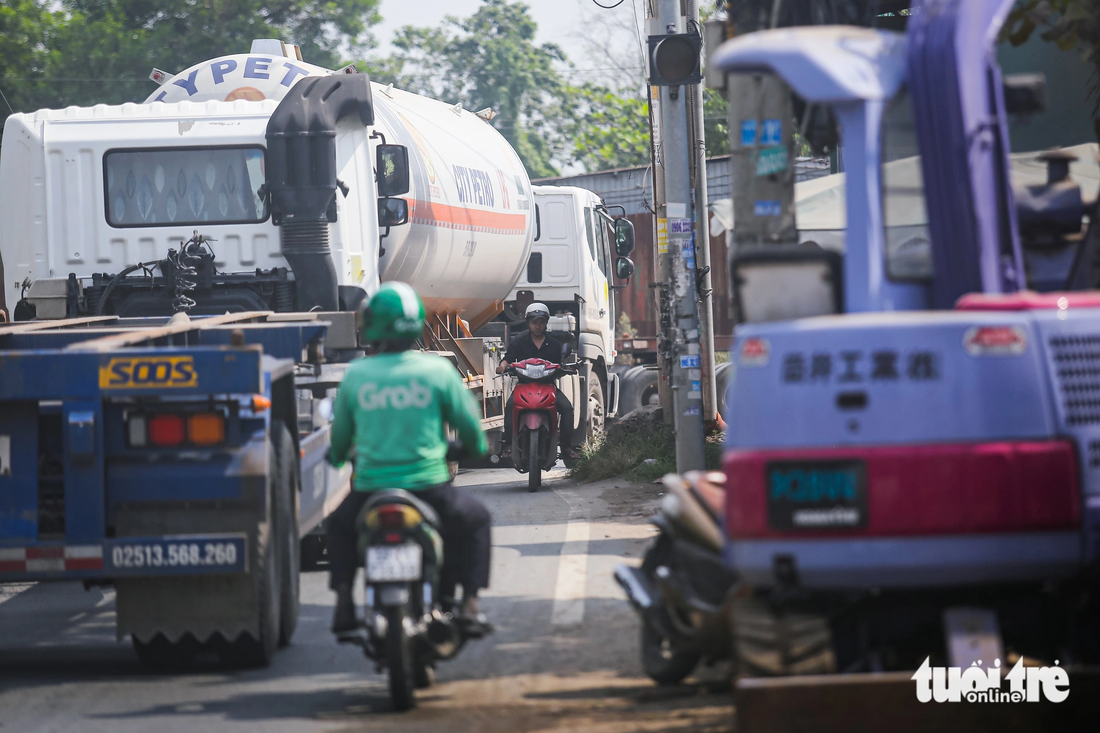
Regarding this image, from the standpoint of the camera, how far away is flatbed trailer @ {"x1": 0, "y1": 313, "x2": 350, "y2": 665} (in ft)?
21.0

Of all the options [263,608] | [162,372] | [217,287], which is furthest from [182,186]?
[263,608]

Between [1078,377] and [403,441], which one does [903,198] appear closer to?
[1078,377]

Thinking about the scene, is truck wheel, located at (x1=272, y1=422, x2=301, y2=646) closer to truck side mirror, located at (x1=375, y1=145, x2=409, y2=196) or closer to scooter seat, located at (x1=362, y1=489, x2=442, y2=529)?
scooter seat, located at (x1=362, y1=489, x2=442, y2=529)

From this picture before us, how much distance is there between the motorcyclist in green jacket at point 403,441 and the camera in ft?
19.8

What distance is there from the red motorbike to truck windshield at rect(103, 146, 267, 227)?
3.48m

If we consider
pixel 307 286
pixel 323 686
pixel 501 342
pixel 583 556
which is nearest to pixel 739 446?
pixel 323 686

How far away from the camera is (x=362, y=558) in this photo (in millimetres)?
5945

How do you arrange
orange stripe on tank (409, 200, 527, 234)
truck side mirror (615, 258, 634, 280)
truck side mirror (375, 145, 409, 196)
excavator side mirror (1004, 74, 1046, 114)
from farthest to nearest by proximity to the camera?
truck side mirror (615, 258, 634, 280) → orange stripe on tank (409, 200, 527, 234) → truck side mirror (375, 145, 409, 196) → excavator side mirror (1004, 74, 1046, 114)

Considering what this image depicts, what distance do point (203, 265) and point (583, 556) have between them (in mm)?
4117

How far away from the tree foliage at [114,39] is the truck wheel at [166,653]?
93.9 feet

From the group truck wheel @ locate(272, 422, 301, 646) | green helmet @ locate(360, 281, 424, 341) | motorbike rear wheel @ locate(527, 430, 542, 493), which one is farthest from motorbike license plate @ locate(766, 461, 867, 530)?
motorbike rear wheel @ locate(527, 430, 542, 493)

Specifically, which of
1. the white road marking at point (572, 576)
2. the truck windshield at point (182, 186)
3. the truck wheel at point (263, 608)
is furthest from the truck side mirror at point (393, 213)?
the truck wheel at point (263, 608)

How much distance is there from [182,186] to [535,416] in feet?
13.3

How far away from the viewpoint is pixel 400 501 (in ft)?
19.1
